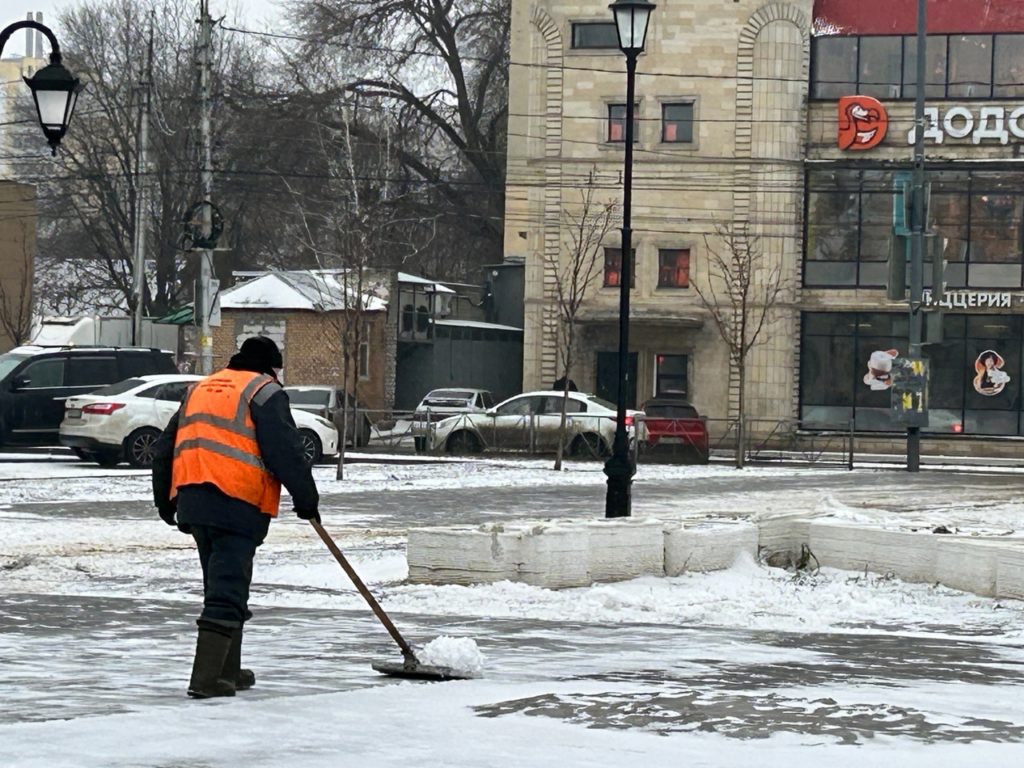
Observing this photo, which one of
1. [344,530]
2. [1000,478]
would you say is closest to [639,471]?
[1000,478]

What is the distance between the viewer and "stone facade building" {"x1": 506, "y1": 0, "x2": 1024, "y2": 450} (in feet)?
157

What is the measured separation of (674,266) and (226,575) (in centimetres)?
4139

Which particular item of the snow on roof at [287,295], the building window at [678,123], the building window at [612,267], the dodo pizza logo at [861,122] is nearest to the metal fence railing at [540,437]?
the dodo pizza logo at [861,122]

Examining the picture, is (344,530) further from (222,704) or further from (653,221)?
(653,221)

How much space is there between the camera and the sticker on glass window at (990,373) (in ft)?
158

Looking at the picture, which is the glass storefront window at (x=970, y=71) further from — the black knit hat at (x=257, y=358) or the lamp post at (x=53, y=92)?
the black knit hat at (x=257, y=358)

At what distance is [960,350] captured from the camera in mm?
48438

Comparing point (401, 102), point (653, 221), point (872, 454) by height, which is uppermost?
point (401, 102)

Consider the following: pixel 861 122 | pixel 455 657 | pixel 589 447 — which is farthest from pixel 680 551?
pixel 861 122

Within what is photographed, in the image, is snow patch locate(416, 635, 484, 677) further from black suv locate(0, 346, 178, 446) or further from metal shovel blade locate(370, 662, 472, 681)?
black suv locate(0, 346, 178, 446)

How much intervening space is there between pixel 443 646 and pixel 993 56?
4134 cm

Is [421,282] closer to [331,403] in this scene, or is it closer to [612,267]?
[612,267]

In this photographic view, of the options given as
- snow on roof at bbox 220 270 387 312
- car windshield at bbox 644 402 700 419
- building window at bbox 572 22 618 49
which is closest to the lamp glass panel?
car windshield at bbox 644 402 700 419

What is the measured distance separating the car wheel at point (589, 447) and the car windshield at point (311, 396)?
5.43 metres
